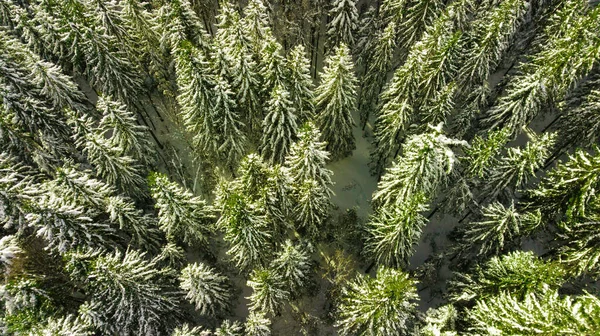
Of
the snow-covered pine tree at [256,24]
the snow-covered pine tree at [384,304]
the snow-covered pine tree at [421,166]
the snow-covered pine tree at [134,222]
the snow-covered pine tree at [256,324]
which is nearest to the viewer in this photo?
the snow-covered pine tree at [384,304]

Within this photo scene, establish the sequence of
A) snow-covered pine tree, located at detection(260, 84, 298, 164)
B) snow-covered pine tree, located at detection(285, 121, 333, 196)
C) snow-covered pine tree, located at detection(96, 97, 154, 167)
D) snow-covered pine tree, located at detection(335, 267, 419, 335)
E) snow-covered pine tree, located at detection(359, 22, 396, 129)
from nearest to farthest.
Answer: snow-covered pine tree, located at detection(335, 267, 419, 335)
snow-covered pine tree, located at detection(285, 121, 333, 196)
snow-covered pine tree, located at detection(96, 97, 154, 167)
snow-covered pine tree, located at detection(260, 84, 298, 164)
snow-covered pine tree, located at detection(359, 22, 396, 129)

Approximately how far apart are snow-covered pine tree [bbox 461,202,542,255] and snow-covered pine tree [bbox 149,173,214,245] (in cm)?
1890

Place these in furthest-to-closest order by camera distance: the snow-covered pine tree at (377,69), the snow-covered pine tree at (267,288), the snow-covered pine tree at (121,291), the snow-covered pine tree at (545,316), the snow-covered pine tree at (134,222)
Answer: the snow-covered pine tree at (377,69)
the snow-covered pine tree at (134,222)
the snow-covered pine tree at (267,288)
the snow-covered pine tree at (121,291)
the snow-covered pine tree at (545,316)

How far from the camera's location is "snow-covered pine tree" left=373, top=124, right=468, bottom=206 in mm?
19516

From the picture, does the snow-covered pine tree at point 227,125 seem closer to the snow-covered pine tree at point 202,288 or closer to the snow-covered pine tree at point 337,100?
the snow-covered pine tree at point 337,100

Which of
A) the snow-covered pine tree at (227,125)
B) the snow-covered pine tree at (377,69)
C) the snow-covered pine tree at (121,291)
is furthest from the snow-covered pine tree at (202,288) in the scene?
the snow-covered pine tree at (377,69)

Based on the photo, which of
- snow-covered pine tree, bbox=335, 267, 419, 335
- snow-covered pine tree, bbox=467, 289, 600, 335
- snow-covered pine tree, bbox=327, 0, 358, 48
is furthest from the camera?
snow-covered pine tree, bbox=327, 0, 358, 48

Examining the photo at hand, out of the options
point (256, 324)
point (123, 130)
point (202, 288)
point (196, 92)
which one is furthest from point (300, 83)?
point (256, 324)

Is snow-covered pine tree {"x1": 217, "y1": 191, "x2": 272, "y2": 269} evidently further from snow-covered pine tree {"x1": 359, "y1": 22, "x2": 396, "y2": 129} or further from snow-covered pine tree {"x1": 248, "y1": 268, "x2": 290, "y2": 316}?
snow-covered pine tree {"x1": 359, "y1": 22, "x2": 396, "y2": 129}

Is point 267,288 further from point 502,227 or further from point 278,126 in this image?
point 502,227

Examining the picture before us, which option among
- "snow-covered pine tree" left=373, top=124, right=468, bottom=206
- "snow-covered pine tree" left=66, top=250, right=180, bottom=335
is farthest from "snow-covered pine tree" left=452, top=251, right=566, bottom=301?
"snow-covered pine tree" left=66, top=250, right=180, bottom=335

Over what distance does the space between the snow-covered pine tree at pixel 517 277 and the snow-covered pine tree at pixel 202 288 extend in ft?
49.8

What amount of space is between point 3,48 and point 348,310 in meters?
30.8

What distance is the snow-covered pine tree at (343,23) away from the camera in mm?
31734
